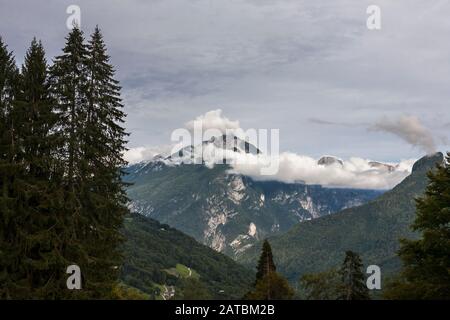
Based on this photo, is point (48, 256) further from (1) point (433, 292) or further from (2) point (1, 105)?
(1) point (433, 292)

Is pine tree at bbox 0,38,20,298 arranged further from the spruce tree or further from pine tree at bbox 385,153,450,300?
pine tree at bbox 385,153,450,300

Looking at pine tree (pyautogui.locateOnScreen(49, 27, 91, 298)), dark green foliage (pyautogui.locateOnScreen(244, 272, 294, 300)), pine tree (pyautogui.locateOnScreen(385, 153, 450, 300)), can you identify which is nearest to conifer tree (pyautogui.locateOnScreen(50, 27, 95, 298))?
pine tree (pyautogui.locateOnScreen(49, 27, 91, 298))

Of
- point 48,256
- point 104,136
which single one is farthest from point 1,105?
point 48,256

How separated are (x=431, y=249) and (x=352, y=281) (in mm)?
23614

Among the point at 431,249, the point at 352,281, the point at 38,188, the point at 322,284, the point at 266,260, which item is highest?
the point at 38,188

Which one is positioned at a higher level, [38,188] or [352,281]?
[38,188]

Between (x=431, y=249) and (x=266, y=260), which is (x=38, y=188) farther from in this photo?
(x=266, y=260)

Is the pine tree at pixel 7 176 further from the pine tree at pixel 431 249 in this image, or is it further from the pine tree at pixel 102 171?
the pine tree at pixel 431 249

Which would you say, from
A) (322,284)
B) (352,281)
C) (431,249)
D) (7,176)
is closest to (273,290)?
(322,284)

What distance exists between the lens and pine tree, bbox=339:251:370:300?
54.7 m

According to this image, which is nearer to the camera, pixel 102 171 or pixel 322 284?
pixel 102 171

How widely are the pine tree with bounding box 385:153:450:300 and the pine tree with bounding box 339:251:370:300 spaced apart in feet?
58.6

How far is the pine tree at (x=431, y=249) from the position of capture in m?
32.4

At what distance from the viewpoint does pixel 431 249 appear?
3422 centimetres
